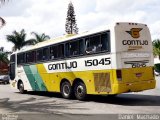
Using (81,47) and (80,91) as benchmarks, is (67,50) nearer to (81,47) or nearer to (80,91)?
(81,47)

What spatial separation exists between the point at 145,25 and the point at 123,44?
67.0 inches

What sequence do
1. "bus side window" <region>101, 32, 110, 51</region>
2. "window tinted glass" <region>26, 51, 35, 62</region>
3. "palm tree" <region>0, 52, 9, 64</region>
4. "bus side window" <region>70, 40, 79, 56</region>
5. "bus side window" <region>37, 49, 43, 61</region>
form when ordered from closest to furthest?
"bus side window" <region>101, 32, 110, 51</region> < "bus side window" <region>70, 40, 79, 56</region> < "bus side window" <region>37, 49, 43, 61</region> < "window tinted glass" <region>26, 51, 35, 62</region> < "palm tree" <region>0, 52, 9, 64</region>

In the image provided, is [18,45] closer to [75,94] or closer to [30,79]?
[30,79]

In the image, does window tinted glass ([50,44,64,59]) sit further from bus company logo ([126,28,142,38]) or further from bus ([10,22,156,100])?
bus company logo ([126,28,142,38])

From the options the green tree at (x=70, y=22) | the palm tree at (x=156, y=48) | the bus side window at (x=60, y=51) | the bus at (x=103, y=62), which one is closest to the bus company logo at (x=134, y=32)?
the bus at (x=103, y=62)

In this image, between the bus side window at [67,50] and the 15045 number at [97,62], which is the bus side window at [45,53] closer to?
the bus side window at [67,50]

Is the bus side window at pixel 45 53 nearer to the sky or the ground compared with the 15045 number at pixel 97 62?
nearer to the sky

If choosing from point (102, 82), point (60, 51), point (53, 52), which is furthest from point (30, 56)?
point (102, 82)

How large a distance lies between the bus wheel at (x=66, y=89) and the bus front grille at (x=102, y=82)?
2.52 metres

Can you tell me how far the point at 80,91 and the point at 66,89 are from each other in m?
1.50

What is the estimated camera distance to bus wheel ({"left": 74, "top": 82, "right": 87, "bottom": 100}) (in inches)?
653

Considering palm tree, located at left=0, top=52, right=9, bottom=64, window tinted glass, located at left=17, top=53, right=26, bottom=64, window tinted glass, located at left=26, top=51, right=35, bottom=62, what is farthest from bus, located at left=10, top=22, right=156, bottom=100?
palm tree, located at left=0, top=52, right=9, bottom=64

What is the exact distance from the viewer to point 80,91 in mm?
16906

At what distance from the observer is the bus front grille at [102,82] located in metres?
14.9
